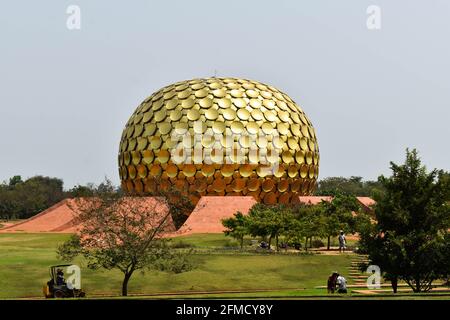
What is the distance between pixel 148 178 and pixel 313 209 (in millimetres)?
16610

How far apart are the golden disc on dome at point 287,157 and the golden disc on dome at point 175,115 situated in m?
7.72

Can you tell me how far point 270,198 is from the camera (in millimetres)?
48406

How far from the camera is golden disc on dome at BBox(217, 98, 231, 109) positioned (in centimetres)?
4741

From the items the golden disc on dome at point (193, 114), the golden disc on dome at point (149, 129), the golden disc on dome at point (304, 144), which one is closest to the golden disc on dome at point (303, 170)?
the golden disc on dome at point (304, 144)

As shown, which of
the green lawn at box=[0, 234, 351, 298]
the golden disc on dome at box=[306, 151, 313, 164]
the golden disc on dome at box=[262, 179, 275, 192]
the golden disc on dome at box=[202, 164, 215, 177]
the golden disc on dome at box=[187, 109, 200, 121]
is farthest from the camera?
the golden disc on dome at box=[306, 151, 313, 164]

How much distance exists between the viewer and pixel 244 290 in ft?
70.6

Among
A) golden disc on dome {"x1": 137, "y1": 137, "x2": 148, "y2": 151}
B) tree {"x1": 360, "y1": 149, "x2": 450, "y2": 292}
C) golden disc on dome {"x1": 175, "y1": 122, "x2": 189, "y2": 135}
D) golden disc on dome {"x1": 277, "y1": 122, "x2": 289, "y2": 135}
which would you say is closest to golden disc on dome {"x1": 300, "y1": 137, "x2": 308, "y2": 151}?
golden disc on dome {"x1": 277, "y1": 122, "x2": 289, "y2": 135}

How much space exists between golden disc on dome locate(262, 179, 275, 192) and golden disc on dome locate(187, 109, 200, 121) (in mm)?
6591

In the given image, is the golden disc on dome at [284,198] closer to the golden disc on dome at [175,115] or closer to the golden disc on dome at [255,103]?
the golden disc on dome at [255,103]

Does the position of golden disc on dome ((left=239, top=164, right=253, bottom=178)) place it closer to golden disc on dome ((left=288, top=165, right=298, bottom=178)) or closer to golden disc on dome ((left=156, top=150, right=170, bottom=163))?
golden disc on dome ((left=288, top=165, right=298, bottom=178))

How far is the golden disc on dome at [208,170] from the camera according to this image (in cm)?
4616

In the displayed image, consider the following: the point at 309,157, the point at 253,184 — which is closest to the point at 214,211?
the point at 253,184
